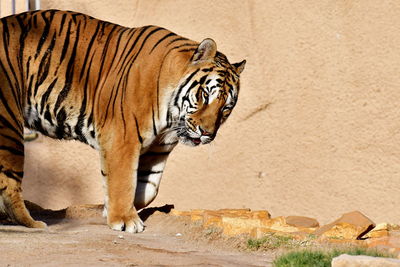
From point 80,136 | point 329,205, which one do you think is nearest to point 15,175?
point 80,136

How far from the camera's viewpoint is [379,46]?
8.87m

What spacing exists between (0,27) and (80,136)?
1.09 meters

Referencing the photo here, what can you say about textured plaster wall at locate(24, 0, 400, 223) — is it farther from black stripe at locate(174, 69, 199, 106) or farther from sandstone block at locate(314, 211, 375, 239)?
black stripe at locate(174, 69, 199, 106)

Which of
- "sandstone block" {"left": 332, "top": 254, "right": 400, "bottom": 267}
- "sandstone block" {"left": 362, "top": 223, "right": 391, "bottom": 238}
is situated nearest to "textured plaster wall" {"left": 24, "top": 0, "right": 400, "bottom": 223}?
"sandstone block" {"left": 362, "top": 223, "right": 391, "bottom": 238}

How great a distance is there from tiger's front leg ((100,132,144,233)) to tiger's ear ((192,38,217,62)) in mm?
821

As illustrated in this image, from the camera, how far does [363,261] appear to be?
16.2 ft

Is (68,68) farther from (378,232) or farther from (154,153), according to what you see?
(378,232)

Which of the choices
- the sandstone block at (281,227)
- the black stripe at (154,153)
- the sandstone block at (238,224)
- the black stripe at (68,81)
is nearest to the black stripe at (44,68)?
the black stripe at (68,81)

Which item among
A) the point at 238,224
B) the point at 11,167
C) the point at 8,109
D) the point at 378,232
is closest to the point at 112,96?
the point at 8,109

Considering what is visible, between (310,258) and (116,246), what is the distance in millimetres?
1330

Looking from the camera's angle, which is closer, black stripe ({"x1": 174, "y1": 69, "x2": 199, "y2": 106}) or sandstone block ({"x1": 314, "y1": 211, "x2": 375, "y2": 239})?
sandstone block ({"x1": 314, "y1": 211, "x2": 375, "y2": 239})

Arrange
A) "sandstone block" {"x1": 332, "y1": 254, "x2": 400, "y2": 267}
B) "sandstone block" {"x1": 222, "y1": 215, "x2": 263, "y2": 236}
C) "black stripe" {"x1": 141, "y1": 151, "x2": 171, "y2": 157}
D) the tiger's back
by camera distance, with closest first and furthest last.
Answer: "sandstone block" {"x1": 332, "y1": 254, "x2": 400, "y2": 267}, "sandstone block" {"x1": 222, "y1": 215, "x2": 263, "y2": 236}, the tiger's back, "black stripe" {"x1": 141, "y1": 151, "x2": 171, "y2": 157}

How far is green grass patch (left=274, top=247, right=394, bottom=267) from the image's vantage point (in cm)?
550

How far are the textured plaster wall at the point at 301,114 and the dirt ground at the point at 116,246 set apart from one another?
150 centimetres
